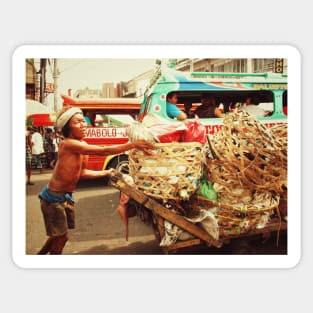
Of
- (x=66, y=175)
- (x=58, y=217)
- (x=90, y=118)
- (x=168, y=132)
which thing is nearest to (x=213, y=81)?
(x=168, y=132)

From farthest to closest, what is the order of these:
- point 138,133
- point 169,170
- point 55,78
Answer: point 55,78
point 138,133
point 169,170

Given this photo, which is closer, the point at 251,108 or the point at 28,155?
the point at 28,155

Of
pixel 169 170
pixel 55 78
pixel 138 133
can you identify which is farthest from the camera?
pixel 55 78

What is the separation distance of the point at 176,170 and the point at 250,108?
0.79 metres

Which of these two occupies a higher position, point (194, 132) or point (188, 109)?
point (188, 109)

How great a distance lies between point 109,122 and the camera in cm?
287

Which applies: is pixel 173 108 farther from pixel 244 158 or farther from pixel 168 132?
pixel 244 158

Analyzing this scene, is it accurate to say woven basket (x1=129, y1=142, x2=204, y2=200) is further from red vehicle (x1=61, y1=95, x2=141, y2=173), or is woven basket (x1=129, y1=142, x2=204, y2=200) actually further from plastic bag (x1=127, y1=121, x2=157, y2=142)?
red vehicle (x1=61, y1=95, x2=141, y2=173)

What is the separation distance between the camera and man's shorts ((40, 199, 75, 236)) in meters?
2.83

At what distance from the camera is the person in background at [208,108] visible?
2846 millimetres

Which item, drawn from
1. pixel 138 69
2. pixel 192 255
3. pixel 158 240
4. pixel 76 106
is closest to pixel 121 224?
pixel 158 240

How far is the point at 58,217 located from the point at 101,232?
33 centimetres

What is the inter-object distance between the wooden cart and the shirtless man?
0.22 m
